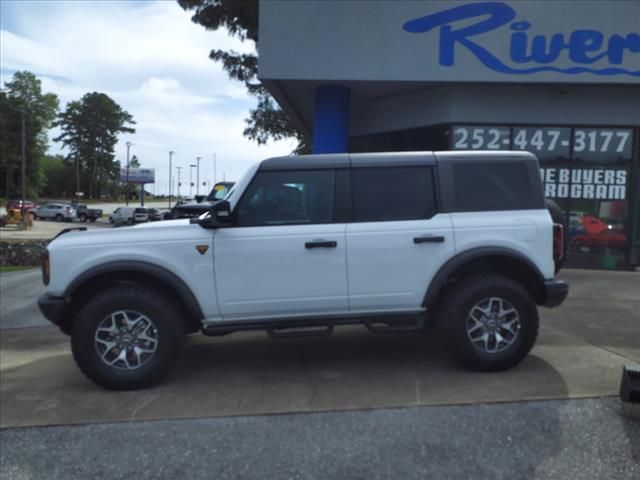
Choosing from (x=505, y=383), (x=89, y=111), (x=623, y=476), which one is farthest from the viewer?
(x=89, y=111)

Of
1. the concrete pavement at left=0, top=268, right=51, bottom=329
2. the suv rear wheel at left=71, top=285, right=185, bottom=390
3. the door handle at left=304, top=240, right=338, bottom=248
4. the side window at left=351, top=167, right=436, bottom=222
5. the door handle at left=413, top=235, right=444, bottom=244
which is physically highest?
the side window at left=351, top=167, right=436, bottom=222

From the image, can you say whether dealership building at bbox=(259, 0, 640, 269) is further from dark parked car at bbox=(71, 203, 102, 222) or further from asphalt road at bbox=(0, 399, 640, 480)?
dark parked car at bbox=(71, 203, 102, 222)

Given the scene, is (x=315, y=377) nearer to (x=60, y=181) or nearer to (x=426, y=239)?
(x=426, y=239)

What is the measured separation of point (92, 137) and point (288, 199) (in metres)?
105

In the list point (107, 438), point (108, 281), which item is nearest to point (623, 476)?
point (107, 438)

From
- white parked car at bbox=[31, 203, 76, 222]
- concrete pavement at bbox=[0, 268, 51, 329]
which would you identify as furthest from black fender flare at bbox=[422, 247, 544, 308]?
white parked car at bbox=[31, 203, 76, 222]

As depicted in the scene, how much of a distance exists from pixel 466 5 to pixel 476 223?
7599 millimetres

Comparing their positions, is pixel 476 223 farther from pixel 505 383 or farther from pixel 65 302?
pixel 65 302

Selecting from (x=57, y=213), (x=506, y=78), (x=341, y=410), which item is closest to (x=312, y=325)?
(x=341, y=410)

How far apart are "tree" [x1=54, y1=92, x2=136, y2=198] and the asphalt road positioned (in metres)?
104

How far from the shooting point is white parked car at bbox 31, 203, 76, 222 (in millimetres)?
51281

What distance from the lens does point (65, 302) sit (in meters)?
4.53

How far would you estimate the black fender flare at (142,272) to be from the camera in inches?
177

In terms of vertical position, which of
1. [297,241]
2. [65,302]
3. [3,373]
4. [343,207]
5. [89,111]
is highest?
[89,111]
